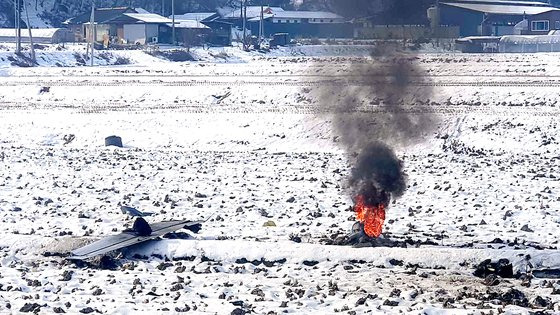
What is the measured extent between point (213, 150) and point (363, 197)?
22258 mm

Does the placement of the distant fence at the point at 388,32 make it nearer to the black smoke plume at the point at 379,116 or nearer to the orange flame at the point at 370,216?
the black smoke plume at the point at 379,116

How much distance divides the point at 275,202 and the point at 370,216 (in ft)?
18.0

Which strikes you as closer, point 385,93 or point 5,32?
point 385,93

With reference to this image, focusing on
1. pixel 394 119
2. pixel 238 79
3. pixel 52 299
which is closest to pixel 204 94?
pixel 238 79

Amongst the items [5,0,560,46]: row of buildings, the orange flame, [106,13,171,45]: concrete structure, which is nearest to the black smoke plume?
the orange flame

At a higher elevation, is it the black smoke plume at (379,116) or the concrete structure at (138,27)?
the concrete structure at (138,27)

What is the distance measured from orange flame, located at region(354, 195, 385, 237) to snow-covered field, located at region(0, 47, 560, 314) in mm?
538

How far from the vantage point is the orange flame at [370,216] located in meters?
22.8

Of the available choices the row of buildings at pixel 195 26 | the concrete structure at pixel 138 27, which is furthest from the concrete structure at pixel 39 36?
the concrete structure at pixel 138 27

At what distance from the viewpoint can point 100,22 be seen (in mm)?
135750

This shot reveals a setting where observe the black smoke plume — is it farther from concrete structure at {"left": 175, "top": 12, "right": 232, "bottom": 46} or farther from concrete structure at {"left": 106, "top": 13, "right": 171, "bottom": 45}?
concrete structure at {"left": 106, "top": 13, "right": 171, "bottom": 45}

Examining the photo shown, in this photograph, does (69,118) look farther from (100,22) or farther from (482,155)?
(100,22)

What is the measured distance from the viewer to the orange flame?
2281cm

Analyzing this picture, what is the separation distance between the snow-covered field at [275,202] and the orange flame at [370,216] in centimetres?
54
